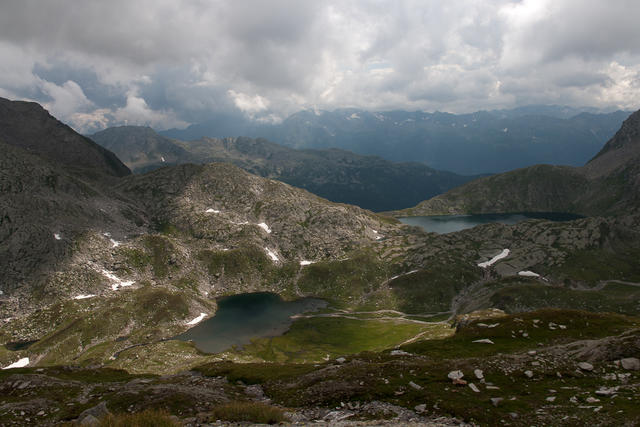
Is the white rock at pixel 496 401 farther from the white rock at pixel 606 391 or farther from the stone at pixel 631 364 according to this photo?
the stone at pixel 631 364

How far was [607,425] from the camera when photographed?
2141 cm

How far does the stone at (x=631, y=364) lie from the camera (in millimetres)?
31953

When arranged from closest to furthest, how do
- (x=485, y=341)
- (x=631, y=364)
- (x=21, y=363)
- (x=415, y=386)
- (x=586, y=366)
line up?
1. (x=631, y=364)
2. (x=415, y=386)
3. (x=586, y=366)
4. (x=485, y=341)
5. (x=21, y=363)

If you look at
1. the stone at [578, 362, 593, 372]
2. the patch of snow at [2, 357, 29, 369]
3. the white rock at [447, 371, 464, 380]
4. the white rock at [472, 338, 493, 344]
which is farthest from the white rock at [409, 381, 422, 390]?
the patch of snow at [2, 357, 29, 369]

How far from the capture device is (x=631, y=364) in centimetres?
3219

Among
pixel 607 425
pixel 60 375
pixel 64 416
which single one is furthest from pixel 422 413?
pixel 60 375

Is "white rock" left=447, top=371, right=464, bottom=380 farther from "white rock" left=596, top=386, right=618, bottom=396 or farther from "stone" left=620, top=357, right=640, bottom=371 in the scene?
"stone" left=620, top=357, right=640, bottom=371

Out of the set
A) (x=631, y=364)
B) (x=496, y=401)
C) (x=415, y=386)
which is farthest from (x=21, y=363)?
(x=631, y=364)

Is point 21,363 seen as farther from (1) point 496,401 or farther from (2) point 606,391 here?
(2) point 606,391

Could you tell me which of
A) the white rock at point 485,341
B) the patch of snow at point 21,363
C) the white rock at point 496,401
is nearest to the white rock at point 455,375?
the white rock at point 496,401

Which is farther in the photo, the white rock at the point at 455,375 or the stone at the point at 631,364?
the white rock at the point at 455,375

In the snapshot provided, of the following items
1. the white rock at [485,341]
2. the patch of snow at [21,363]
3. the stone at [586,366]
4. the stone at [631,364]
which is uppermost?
the stone at [631,364]

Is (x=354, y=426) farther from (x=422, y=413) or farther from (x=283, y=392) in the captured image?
(x=283, y=392)

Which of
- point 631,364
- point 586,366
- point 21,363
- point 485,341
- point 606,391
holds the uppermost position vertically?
point 606,391
